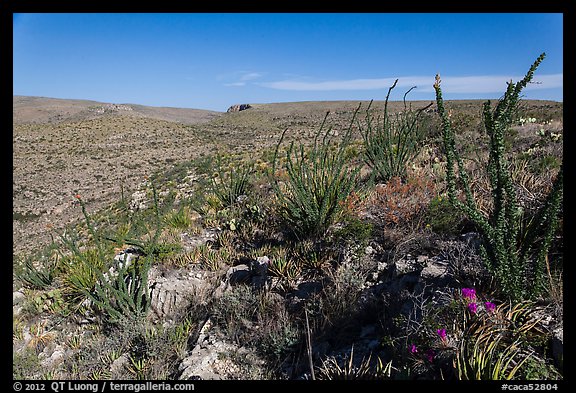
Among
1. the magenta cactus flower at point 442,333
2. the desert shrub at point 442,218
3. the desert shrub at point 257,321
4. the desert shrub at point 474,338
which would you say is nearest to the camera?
the desert shrub at point 474,338

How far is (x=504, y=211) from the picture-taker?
286 centimetres

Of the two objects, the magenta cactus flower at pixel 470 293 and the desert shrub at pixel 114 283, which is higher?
the magenta cactus flower at pixel 470 293

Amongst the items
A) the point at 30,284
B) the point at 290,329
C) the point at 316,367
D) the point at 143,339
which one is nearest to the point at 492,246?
the point at 316,367

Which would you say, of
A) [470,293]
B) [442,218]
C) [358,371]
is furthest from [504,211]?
[358,371]

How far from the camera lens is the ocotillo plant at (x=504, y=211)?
103 inches

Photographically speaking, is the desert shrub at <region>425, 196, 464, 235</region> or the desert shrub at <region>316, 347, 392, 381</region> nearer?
the desert shrub at <region>316, 347, 392, 381</region>

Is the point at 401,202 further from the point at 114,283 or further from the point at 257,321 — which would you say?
the point at 114,283

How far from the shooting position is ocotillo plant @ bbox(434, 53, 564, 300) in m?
2.62

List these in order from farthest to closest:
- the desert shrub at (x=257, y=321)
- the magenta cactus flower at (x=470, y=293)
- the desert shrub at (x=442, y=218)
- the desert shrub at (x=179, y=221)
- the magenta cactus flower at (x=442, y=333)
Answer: the desert shrub at (x=179, y=221) < the desert shrub at (x=442, y=218) < the desert shrub at (x=257, y=321) < the magenta cactus flower at (x=470, y=293) < the magenta cactus flower at (x=442, y=333)

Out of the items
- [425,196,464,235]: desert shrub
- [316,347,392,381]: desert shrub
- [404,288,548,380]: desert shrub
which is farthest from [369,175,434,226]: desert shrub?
[316,347,392,381]: desert shrub

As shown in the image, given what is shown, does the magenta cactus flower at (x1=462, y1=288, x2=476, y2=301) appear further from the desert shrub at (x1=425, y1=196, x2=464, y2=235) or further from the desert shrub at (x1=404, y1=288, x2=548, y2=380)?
the desert shrub at (x1=425, y1=196, x2=464, y2=235)

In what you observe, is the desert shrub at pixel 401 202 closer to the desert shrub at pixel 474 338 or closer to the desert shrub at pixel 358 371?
the desert shrub at pixel 474 338

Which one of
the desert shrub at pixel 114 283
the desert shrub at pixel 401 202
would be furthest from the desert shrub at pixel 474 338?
the desert shrub at pixel 114 283

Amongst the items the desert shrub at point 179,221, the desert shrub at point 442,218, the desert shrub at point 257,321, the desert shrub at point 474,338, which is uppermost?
the desert shrub at point 442,218
